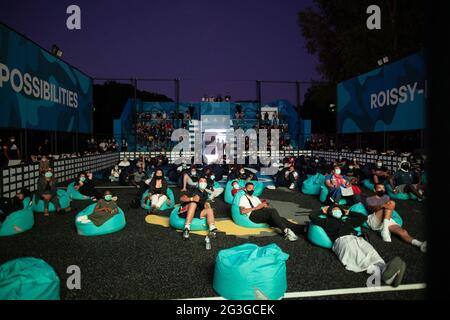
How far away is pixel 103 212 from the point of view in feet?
22.1

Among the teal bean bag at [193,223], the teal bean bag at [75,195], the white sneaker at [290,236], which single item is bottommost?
the white sneaker at [290,236]

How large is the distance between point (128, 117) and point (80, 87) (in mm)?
7959

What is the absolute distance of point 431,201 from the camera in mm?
1016

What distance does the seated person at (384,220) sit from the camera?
5.92 metres

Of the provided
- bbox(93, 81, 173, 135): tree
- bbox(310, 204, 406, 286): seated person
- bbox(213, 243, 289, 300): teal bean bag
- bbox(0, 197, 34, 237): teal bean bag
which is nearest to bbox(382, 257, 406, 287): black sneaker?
bbox(310, 204, 406, 286): seated person

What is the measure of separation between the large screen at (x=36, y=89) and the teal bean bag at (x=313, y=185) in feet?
34.1

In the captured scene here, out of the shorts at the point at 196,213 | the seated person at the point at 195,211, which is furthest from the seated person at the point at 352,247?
the shorts at the point at 196,213

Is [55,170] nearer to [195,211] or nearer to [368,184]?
[195,211]

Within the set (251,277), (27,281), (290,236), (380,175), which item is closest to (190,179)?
(290,236)

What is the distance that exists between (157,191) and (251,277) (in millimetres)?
5526

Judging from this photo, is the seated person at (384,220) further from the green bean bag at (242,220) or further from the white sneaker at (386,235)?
the green bean bag at (242,220)

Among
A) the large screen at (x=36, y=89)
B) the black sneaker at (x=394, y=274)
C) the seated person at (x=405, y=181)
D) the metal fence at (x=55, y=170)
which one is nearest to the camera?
the black sneaker at (x=394, y=274)

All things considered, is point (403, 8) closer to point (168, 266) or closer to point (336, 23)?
point (336, 23)
